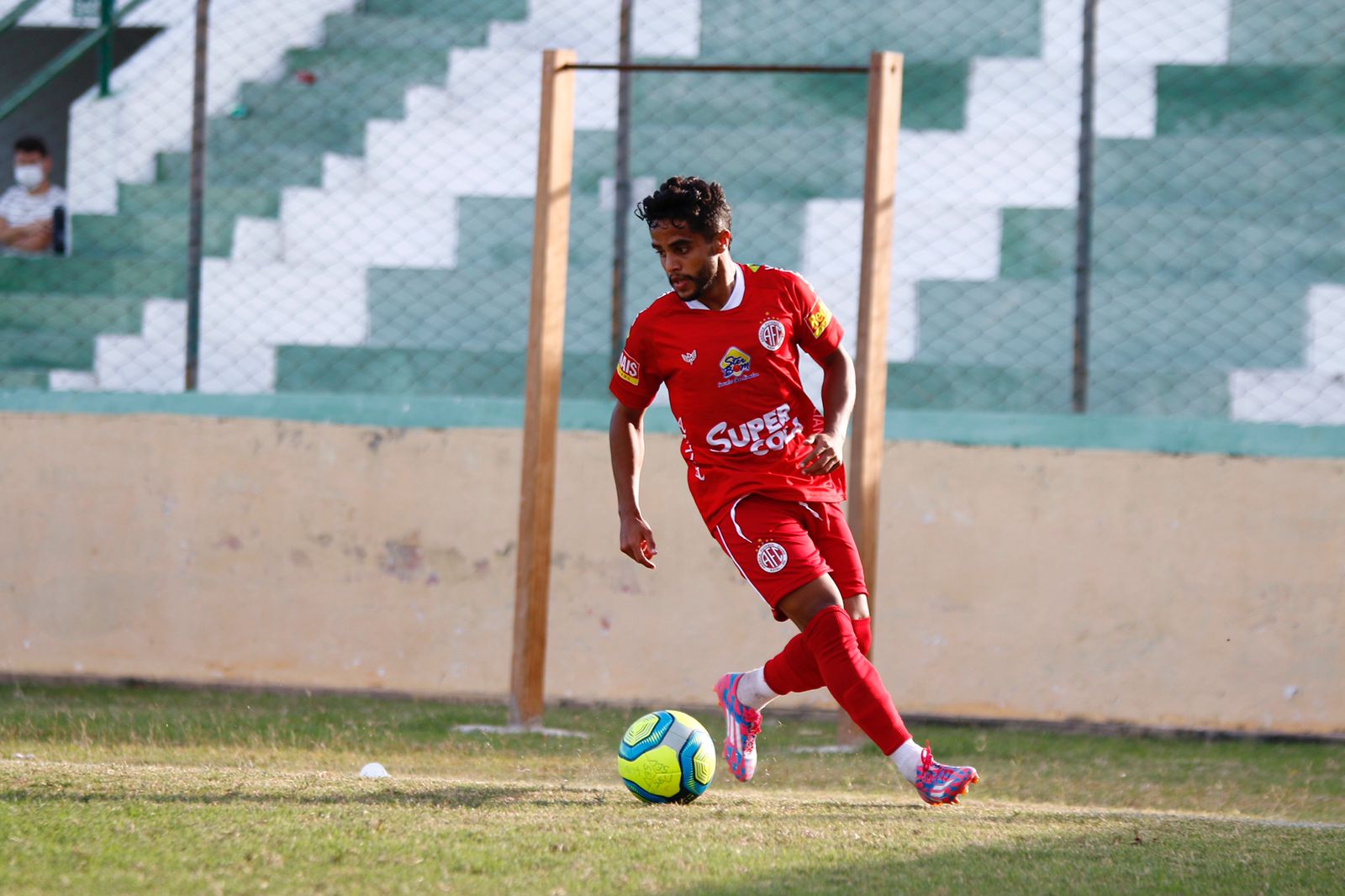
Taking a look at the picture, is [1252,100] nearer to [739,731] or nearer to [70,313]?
[739,731]

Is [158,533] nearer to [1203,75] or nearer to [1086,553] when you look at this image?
[1086,553]

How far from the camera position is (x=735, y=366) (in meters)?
4.26

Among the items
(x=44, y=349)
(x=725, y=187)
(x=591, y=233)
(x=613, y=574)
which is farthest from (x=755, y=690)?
(x=44, y=349)

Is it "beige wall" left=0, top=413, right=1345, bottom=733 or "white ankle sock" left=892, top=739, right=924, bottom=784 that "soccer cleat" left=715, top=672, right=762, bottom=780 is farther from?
"beige wall" left=0, top=413, right=1345, bottom=733

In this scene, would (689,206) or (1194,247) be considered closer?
(689,206)

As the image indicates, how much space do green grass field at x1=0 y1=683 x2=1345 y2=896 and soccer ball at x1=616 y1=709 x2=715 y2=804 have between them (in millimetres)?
90

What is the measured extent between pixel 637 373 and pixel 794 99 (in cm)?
537

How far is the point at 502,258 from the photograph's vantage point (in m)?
8.86

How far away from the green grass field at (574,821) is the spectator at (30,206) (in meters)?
3.82

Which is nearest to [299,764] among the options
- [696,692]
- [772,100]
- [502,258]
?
[696,692]

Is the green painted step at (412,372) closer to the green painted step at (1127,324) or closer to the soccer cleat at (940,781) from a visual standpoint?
the green painted step at (1127,324)

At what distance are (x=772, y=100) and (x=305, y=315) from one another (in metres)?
3.20

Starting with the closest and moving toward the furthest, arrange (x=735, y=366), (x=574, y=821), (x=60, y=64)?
(x=574, y=821), (x=735, y=366), (x=60, y=64)

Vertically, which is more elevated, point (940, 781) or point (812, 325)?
point (812, 325)
